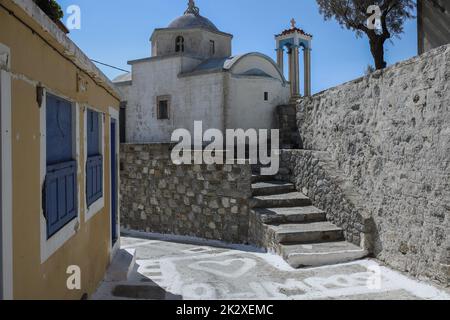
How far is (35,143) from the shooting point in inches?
108

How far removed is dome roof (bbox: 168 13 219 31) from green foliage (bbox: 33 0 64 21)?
12671 millimetres

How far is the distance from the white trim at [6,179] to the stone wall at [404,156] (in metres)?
4.56

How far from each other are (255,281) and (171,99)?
11.1 metres

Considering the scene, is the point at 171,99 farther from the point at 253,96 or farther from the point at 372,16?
the point at 372,16

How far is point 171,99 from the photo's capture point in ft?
52.4

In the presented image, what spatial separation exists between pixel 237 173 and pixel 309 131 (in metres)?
1.94

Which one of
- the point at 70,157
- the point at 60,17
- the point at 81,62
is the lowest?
the point at 70,157

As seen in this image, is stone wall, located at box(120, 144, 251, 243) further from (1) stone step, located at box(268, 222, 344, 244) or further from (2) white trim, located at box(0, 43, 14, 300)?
(2) white trim, located at box(0, 43, 14, 300)

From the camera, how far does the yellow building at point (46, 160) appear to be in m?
2.27

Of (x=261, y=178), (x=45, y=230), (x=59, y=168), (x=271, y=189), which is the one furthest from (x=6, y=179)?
(x=261, y=178)

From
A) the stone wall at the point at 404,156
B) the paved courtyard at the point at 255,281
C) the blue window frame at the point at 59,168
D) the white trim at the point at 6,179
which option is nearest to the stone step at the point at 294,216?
the paved courtyard at the point at 255,281

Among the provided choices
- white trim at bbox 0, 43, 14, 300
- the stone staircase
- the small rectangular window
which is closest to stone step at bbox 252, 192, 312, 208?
the stone staircase

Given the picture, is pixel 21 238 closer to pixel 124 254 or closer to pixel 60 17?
pixel 60 17
